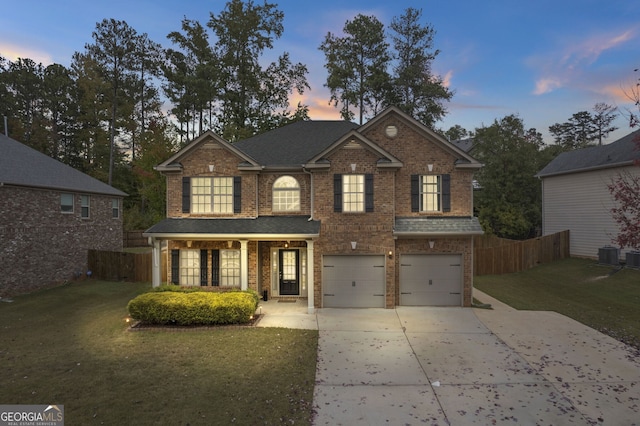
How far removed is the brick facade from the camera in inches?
609

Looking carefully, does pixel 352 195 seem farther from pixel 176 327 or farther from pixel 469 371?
pixel 176 327

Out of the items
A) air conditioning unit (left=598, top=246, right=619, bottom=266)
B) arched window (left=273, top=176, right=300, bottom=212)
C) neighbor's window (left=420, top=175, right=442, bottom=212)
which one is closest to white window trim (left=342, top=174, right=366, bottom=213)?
arched window (left=273, top=176, right=300, bottom=212)

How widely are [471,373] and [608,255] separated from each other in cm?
1923

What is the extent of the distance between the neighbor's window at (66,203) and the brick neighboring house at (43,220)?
0.17 ft

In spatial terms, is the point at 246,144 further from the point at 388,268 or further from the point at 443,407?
the point at 443,407

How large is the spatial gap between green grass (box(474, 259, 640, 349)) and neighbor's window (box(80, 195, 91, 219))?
23447 millimetres

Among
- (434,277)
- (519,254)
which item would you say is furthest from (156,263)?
(519,254)

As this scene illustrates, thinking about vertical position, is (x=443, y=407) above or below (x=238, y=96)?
below

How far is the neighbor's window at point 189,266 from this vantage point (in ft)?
47.2

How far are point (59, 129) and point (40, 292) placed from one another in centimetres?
3309

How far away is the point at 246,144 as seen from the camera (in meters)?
17.4

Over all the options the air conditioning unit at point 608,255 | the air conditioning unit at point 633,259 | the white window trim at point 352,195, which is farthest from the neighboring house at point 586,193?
the white window trim at point 352,195

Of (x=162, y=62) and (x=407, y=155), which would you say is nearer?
(x=407, y=155)

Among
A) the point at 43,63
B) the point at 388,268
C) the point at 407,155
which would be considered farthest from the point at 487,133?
the point at 43,63
